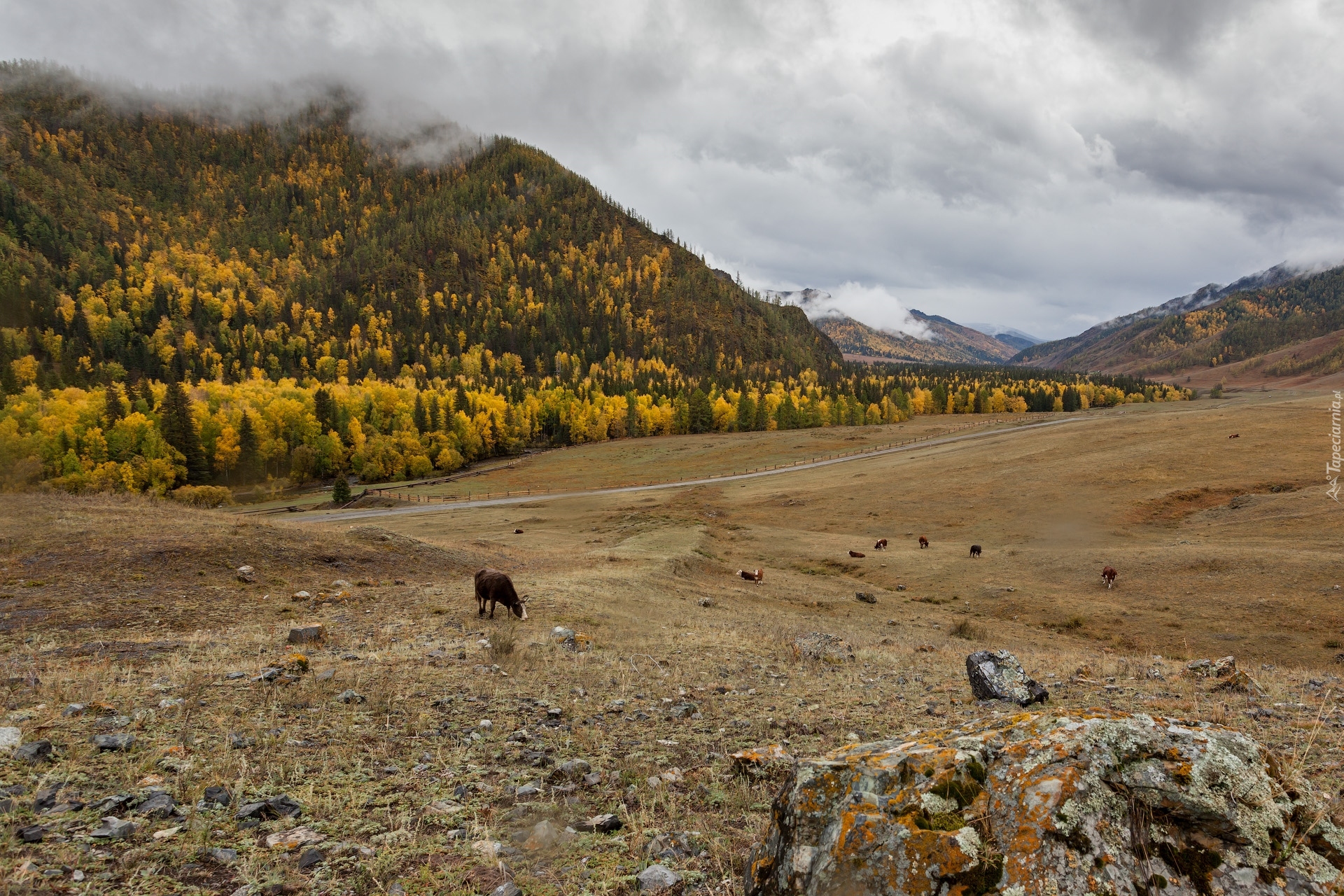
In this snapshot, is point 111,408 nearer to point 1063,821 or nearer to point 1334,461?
point 1063,821

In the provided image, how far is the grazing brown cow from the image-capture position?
1927 centimetres

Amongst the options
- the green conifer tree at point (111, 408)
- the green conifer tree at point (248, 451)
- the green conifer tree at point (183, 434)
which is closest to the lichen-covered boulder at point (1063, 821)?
the green conifer tree at point (183, 434)

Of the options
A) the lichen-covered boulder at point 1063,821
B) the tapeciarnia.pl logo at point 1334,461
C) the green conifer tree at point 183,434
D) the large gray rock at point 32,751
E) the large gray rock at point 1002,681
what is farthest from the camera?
the green conifer tree at point 183,434

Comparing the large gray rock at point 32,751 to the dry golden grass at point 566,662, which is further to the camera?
the large gray rock at point 32,751

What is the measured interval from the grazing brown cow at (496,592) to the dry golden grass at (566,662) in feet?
2.12

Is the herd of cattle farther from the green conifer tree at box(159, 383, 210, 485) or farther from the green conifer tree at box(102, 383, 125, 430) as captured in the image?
the green conifer tree at box(102, 383, 125, 430)

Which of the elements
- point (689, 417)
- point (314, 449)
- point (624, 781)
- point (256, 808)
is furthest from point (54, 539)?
point (689, 417)

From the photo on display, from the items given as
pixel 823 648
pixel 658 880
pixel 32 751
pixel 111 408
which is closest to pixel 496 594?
pixel 823 648

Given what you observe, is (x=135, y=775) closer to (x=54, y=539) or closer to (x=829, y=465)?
(x=54, y=539)

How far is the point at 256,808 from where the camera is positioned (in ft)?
19.1

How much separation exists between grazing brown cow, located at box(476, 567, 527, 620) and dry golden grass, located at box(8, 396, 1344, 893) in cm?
65

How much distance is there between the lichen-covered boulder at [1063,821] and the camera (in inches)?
146

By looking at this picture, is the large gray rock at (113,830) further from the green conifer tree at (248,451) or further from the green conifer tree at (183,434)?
the green conifer tree at (248,451)

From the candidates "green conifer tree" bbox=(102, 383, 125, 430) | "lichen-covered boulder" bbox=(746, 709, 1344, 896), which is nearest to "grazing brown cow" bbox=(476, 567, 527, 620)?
"lichen-covered boulder" bbox=(746, 709, 1344, 896)
